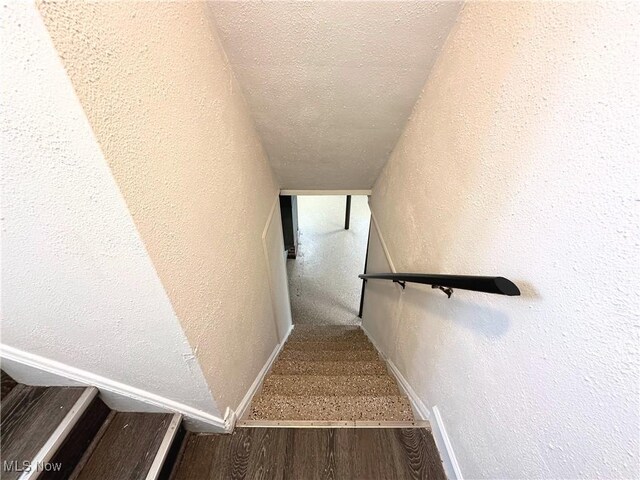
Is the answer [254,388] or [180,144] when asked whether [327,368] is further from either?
[180,144]

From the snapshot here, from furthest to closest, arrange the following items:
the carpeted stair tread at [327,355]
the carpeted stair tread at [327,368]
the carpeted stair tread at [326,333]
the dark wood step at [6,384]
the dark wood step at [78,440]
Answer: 1. the carpeted stair tread at [326,333]
2. the carpeted stair tread at [327,355]
3. the carpeted stair tread at [327,368]
4. the dark wood step at [6,384]
5. the dark wood step at [78,440]

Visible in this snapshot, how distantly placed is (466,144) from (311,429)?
138 centimetres

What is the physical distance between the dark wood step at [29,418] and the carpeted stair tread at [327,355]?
166cm

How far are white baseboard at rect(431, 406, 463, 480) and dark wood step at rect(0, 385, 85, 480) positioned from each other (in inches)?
57.2

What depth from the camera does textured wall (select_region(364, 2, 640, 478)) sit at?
45 cm

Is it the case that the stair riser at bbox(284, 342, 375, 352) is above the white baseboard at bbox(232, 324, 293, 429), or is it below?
below

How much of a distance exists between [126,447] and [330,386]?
1137 millimetres

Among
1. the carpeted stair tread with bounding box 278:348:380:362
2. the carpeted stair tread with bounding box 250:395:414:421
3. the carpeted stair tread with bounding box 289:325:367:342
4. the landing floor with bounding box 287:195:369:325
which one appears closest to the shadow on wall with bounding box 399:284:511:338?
the carpeted stair tread with bounding box 250:395:414:421

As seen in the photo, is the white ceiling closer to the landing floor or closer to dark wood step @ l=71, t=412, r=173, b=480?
dark wood step @ l=71, t=412, r=173, b=480

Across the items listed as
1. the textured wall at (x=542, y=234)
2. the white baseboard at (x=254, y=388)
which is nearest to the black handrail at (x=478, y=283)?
the textured wall at (x=542, y=234)

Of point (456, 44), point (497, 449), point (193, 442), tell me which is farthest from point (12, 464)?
point (456, 44)

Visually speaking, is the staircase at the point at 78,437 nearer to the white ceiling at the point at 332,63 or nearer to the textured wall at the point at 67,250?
the textured wall at the point at 67,250

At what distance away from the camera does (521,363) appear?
0.68 metres

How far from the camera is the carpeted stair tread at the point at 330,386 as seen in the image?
1686 mm
